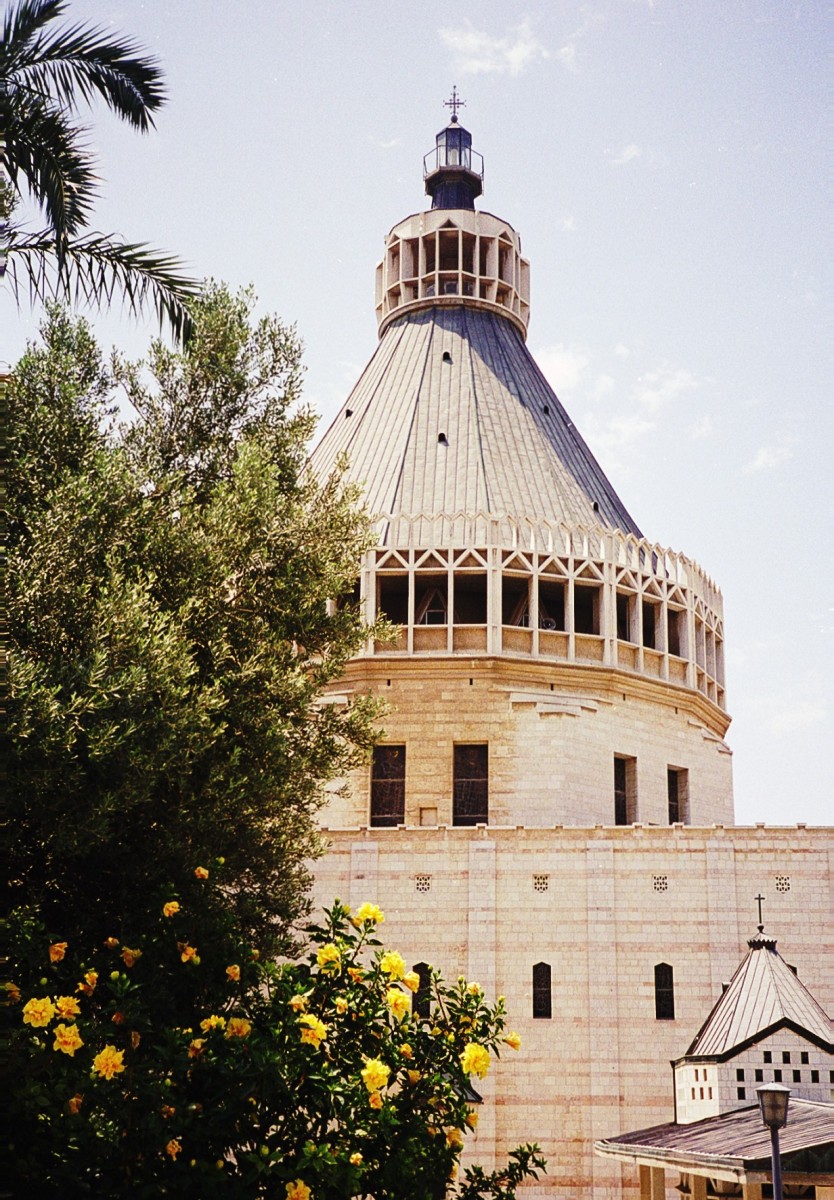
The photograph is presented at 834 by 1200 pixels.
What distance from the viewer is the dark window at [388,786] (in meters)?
34.8

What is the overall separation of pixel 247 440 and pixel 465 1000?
28.8ft

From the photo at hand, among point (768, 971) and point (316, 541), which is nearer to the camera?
point (316, 541)

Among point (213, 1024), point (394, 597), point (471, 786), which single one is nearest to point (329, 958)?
point (213, 1024)

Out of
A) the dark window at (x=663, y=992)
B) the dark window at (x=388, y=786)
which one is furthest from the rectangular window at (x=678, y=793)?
the dark window at (x=388, y=786)

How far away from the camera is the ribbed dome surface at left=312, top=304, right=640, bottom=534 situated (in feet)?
128

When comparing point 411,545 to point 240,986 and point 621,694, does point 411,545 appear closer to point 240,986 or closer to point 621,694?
point 621,694

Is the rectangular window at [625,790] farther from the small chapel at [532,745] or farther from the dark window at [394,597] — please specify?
the dark window at [394,597]

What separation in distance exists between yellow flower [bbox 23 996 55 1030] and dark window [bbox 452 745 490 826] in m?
25.0

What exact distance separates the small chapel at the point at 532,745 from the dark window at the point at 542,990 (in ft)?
0.17

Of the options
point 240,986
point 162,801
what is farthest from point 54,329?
point 240,986

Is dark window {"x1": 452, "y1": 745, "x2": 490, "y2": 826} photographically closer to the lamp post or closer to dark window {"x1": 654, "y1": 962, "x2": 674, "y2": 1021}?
dark window {"x1": 654, "y1": 962, "x2": 674, "y2": 1021}

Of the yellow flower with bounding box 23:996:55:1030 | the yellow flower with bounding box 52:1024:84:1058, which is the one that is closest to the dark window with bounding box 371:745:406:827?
the yellow flower with bounding box 52:1024:84:1058

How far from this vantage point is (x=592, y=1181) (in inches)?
1095

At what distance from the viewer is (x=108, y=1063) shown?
31.9 feet
